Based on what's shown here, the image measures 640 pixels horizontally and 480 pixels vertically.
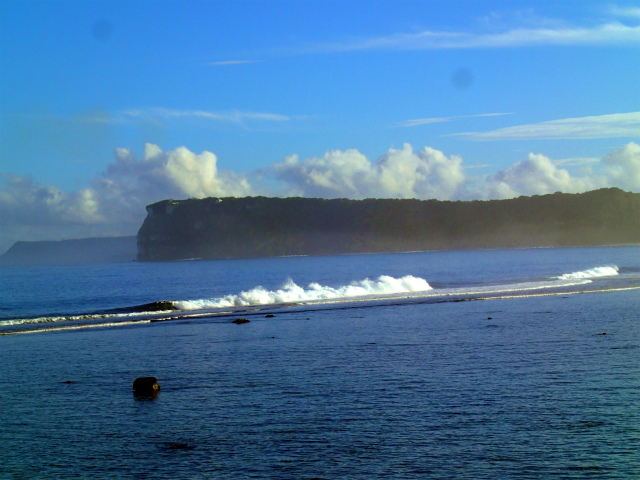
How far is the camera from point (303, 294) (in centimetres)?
6469

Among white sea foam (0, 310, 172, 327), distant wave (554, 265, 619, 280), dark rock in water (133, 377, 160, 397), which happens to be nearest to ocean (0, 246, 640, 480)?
dark rock in water (133, 377, 160, 397)

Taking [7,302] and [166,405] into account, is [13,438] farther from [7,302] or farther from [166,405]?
[7,302]

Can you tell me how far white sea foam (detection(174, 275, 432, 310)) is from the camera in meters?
58.4

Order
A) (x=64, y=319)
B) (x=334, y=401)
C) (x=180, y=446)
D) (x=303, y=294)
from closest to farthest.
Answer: (x=180, y=446), (x=334, y=401), (x=64, y=319), (x=303, y=294)

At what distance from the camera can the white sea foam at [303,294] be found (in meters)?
58.4

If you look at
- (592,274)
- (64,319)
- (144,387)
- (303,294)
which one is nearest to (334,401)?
(144,387)

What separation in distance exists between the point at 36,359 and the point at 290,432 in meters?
16.9

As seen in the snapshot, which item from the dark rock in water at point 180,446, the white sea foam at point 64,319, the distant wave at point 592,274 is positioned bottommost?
the dark rock in water at point 180,446

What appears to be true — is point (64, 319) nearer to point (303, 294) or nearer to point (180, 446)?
point (303, 294)

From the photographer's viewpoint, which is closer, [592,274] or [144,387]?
[144,387]

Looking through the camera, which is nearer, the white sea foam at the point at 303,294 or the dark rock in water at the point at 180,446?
the dark rock in water at the point at 180,446

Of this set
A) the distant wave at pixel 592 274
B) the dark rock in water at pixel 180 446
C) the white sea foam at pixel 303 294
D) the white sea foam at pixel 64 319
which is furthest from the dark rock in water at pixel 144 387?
the distant wave at pixel 592 274

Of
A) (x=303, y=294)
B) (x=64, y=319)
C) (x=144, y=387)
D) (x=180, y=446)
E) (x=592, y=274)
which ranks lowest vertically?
(x=180, y=446)

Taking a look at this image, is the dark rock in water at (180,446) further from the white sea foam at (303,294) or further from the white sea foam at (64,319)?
the white sea foam at (303,294)
